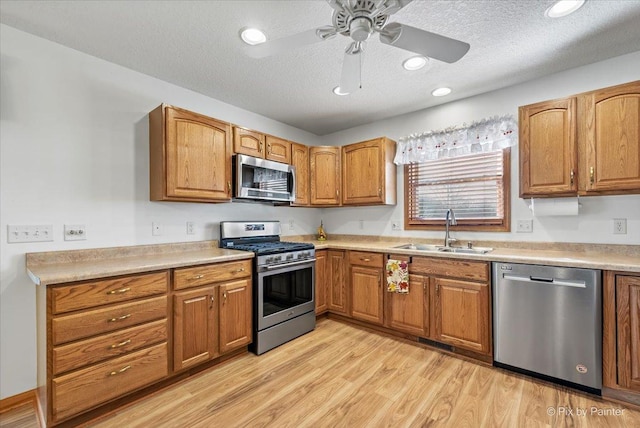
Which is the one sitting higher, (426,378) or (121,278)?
(121,278)

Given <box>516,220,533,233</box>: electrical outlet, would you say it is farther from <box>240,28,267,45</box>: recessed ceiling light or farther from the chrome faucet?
<box>240,28,267,45</box>: recessed ceiling light

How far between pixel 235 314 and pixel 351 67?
2.06 metres

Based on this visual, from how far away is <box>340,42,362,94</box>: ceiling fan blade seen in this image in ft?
5.24

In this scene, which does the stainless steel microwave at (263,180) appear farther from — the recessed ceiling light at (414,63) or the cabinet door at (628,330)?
the cabinet door at (628,330)

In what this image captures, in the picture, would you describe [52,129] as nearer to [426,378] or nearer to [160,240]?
[160,240]

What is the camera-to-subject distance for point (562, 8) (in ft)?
5.57

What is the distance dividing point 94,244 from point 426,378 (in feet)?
8.90

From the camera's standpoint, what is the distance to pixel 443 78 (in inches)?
101

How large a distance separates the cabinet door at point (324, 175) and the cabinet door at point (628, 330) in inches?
102

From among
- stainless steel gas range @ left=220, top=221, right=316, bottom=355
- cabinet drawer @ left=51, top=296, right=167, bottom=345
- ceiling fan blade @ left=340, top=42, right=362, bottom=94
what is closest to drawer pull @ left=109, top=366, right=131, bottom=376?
cabinet drawer @ left=51, top=296, right=167, bottom=345

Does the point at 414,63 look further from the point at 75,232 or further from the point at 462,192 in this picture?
the point at 75,232

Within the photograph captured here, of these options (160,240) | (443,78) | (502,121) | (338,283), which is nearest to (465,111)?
(502,121)

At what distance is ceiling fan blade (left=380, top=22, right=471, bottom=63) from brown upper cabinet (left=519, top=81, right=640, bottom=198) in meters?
1.27

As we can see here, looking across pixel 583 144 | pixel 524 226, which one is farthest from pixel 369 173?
pixel 583 144
